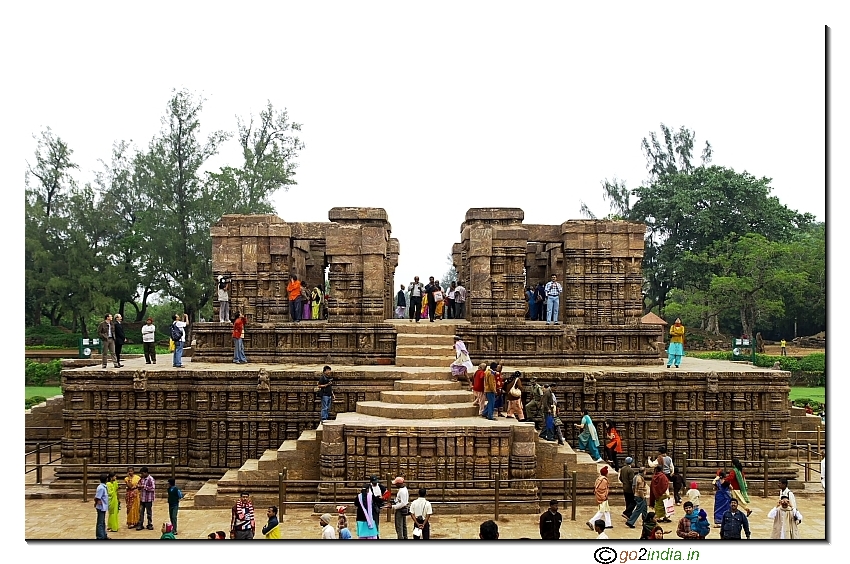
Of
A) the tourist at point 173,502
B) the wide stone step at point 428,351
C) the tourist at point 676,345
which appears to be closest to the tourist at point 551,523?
the tourist at point 173,502

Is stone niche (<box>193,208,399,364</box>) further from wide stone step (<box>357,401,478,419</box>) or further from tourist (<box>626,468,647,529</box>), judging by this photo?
tourist (<box>626,468,647,529</box>)

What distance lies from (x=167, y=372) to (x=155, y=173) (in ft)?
58.5

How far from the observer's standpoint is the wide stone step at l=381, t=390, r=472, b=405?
13.0 metres

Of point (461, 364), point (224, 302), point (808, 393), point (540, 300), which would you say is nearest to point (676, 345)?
point (540, 300)

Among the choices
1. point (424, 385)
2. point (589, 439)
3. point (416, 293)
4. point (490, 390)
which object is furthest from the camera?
point (416, 293)

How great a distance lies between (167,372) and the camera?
1384 cm

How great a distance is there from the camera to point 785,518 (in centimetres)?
960

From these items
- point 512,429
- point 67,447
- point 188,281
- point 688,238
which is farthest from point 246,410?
point 688,238

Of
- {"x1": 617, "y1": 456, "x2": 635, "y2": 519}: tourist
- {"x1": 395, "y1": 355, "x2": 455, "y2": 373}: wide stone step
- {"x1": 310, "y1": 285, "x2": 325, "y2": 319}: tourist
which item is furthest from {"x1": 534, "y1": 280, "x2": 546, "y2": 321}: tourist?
{"x1": 617, "y1": 456, "x2": 635, "y2": 519}: tourist

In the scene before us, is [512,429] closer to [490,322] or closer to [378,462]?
[378,462]

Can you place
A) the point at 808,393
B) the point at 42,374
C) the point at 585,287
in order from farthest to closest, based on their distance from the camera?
the point at 42,374, the point at 808,393, the point at 585,287

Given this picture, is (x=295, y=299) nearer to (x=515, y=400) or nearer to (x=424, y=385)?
(x=424, y=385)

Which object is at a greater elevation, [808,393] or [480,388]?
[480,388]

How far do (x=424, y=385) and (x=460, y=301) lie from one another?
15.5 feet
